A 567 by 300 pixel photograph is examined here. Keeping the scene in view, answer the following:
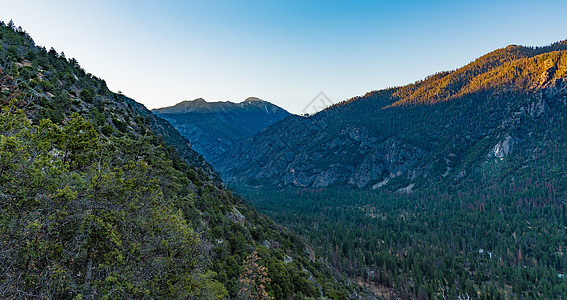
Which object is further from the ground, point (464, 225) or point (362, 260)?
point (362, 260)

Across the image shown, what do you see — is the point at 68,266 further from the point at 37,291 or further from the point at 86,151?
the point at 86,151

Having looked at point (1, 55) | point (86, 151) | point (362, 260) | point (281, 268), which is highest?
point (1, 55)

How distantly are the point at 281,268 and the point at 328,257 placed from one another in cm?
9033

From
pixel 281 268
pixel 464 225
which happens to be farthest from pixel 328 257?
pixel 464 225

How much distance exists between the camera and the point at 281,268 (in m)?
33.7

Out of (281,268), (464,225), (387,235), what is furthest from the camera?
(464,225)

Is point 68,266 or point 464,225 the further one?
point 464,225

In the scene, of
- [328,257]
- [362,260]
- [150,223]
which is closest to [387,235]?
[362,260]

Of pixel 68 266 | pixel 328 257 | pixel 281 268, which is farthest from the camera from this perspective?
pixel 328 257

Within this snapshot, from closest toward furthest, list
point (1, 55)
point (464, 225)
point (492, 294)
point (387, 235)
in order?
point (1, 55)
point (492, 294)
point (387, 235)
point (464, 225)

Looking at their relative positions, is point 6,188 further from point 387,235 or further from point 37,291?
point 387,235

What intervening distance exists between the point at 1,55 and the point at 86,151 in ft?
106

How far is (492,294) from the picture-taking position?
90.6 meters

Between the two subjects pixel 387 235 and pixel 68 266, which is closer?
pixel 68 266
